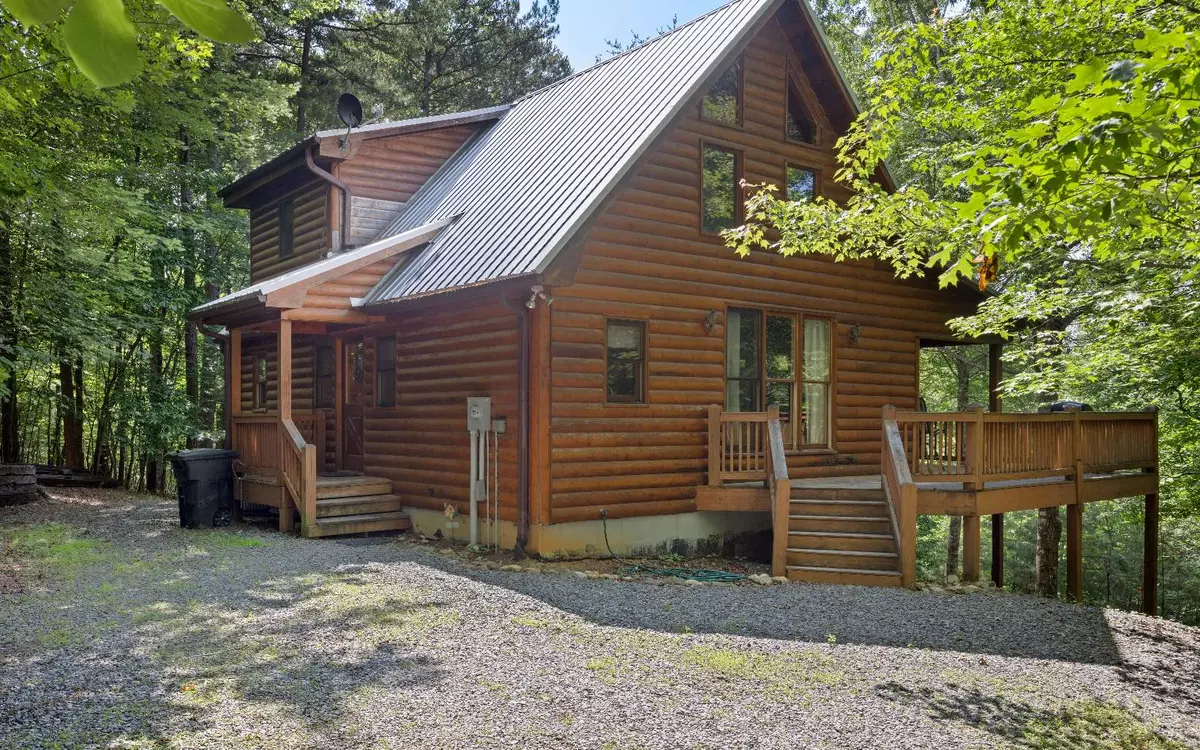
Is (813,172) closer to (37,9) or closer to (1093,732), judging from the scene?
(1093,732)

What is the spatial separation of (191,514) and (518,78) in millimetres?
19710

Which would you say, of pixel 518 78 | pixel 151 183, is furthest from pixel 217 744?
pixel 518 78

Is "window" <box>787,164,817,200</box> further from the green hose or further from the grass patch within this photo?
the grass patch

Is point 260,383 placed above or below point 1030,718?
above

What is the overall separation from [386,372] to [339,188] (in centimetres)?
348

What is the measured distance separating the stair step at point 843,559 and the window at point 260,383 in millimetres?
11948

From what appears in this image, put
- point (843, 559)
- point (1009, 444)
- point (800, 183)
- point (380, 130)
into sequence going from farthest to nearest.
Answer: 1. point (380, 130)
2. point (800, 183)
3. point (1009, 444)
4. point (843, 559)

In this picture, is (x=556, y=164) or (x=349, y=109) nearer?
(x=556, y=164)

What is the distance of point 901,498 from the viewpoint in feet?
33.1

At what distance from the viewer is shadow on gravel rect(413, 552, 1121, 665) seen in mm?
7434

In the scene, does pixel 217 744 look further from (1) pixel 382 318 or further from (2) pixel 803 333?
(2) pixel 803 333

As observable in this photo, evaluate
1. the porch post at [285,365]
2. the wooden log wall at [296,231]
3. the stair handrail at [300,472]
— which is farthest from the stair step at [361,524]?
the wooden log wall at [296,231]

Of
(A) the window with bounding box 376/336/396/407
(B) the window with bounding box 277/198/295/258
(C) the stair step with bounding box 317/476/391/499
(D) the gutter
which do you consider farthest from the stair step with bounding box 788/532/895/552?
(B) the window with bounding box 277/198/295/258

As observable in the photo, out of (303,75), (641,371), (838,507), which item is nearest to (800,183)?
(641,371)
